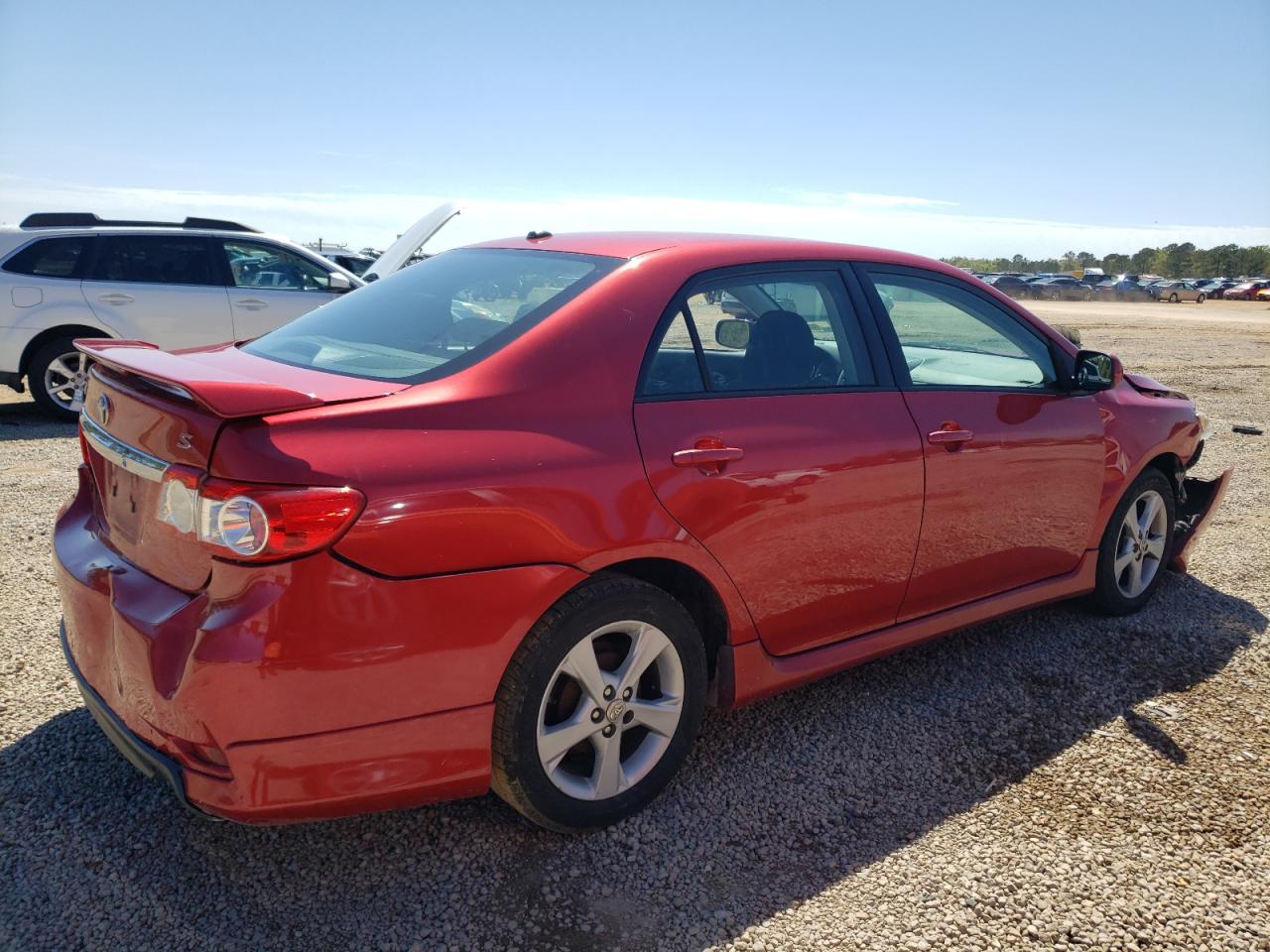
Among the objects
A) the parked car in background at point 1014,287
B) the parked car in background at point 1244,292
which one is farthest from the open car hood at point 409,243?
the parked car in background at point 1244,292

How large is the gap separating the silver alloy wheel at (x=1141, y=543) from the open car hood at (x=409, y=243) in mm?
6870

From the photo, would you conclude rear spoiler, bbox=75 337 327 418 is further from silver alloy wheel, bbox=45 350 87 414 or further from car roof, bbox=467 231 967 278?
silver alloy wheel, bbox=45 350 87 414

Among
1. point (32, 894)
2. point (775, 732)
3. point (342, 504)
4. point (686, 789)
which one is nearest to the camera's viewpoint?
Result: point (342, 504)

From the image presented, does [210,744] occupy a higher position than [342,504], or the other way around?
[342,504]

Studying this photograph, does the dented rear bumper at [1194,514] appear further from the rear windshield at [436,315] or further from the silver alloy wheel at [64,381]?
the silver alloy wheel at [64,381]

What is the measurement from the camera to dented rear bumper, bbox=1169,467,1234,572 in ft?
15.9

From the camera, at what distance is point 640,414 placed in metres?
2.70

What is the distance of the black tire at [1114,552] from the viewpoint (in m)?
4.26

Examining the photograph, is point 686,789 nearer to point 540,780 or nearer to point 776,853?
point 776,853

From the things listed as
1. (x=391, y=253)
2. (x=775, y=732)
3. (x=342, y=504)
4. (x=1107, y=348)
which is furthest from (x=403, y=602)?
(x=1107, y=348)

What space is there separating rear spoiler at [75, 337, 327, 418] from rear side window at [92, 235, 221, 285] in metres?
7.13

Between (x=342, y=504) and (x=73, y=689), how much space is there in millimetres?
1923

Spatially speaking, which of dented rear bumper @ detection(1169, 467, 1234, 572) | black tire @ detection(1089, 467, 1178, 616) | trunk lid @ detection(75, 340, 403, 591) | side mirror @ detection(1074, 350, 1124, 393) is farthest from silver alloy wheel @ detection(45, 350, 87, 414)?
dented rear bumper @ detection(1169, 467, 1234, 572)

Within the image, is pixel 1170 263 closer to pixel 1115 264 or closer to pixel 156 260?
pixel 1115 264
